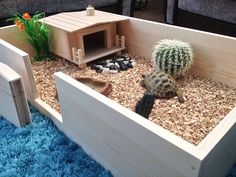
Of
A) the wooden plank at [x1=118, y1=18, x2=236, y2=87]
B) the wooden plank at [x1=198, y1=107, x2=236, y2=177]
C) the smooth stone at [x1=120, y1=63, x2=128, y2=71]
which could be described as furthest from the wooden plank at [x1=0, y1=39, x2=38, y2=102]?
the wooden plank at [x1=198, y1=107, x2=236, y2=177]

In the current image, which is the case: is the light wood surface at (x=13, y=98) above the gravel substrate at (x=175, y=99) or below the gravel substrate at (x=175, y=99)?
above

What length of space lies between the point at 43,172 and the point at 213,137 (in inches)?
18.1

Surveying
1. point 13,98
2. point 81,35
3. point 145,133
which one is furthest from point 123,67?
point 145,133

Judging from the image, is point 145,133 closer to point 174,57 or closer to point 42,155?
point 42,155

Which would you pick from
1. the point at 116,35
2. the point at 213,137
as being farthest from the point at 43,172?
the point at 116,35

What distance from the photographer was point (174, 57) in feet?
3.14

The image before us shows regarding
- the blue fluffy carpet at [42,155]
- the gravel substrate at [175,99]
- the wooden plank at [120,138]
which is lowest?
the blue fluffy carpet at [42,155]

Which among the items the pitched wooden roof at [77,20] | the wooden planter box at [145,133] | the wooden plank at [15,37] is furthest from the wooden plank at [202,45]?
the wooden plank at [15,37]

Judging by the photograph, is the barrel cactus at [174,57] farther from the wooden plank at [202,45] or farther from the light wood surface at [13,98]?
the light wood surface at [13,98]

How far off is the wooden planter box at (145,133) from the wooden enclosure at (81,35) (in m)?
0.29

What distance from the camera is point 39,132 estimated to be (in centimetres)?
83

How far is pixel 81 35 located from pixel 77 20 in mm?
74

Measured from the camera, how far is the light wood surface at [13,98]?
0.79m

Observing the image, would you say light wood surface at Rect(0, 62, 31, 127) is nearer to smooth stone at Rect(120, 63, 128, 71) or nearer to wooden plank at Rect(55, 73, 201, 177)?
wooden plank at Rect(55, 73, 201, 177)
